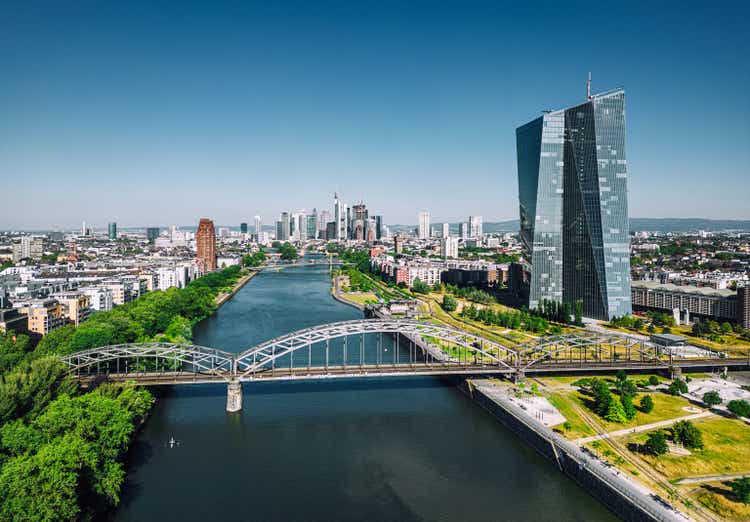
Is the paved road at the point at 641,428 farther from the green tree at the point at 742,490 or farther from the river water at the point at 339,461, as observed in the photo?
the green tree at the point at 742,490

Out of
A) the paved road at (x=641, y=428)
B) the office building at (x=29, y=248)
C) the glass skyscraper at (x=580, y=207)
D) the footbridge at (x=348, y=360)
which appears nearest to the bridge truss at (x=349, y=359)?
the footbridge at (x=348, y=360)

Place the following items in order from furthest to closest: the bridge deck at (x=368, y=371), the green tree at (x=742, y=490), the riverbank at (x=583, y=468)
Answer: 1. the bridge deck at (x=368, y=371)
2. the green tree at (x=742, y=490)
3. the riverbank at (x=583, y=468)

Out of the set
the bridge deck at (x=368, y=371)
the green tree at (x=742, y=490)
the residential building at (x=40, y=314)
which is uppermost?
the residential building at (x=40, y=314)

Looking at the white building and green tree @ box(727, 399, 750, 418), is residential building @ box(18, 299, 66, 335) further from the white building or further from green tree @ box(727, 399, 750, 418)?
green tree @ box(727, 399, 750, 418)

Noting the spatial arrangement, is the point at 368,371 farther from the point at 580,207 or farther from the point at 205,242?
the point at 205,242

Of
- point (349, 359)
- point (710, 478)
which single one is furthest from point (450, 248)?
point (710, 478)

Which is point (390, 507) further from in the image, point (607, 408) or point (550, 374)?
point (550, 374)
